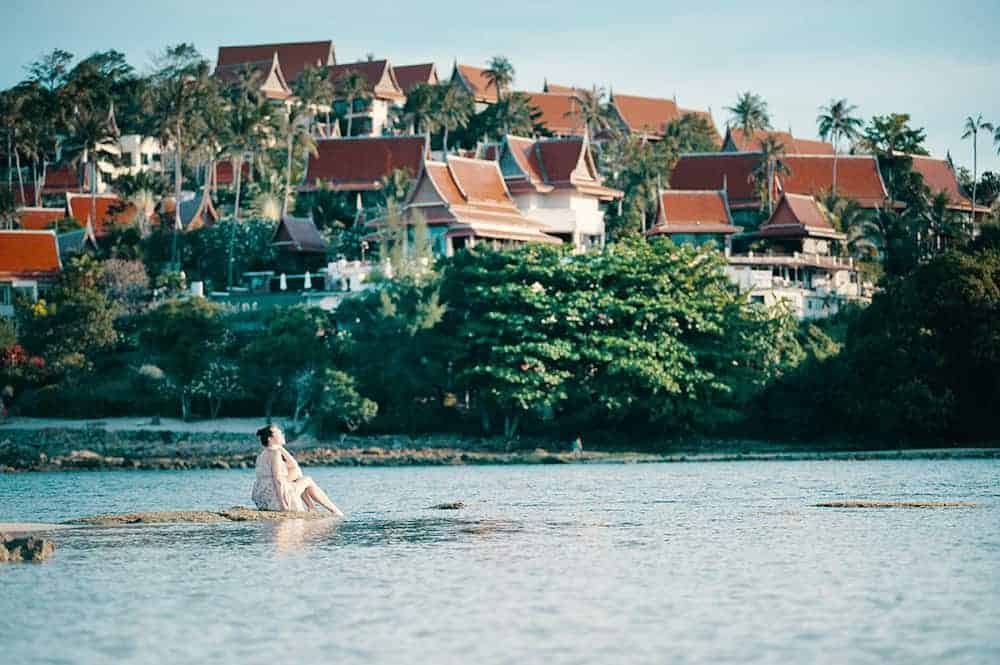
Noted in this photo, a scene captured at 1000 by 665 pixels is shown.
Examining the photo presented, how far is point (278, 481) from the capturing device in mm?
25359

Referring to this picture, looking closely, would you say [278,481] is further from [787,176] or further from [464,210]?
[787,176]

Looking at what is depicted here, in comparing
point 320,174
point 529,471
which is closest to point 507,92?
point 320,174

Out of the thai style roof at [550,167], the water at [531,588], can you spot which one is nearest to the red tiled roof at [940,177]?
the thai style roof at [550,167]

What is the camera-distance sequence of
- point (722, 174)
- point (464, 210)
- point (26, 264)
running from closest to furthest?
point (26, 264) < point (464, 210) < point (722, 174)

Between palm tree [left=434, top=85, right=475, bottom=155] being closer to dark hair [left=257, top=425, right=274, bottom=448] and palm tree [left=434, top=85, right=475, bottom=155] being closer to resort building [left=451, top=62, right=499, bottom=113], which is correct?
resort building [left=451, top=62, right=499, bottom=113]

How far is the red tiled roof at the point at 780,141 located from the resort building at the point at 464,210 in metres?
26.4

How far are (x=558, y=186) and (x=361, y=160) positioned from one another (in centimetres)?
1030

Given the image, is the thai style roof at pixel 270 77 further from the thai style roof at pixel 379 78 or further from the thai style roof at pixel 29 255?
the thai style roof at pixel 29 255

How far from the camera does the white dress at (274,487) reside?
25219mm

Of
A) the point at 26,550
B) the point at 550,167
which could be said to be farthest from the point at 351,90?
the point at 26,550

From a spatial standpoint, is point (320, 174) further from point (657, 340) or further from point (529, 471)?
point (529, 471)

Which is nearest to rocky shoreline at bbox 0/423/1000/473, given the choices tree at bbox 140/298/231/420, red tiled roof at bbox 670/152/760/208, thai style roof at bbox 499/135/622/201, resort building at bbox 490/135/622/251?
tree at bbox 140/298/231/420

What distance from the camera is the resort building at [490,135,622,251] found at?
75.4m

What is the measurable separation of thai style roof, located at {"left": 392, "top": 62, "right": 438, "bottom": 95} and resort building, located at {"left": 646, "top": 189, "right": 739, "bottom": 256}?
33.7 meters
